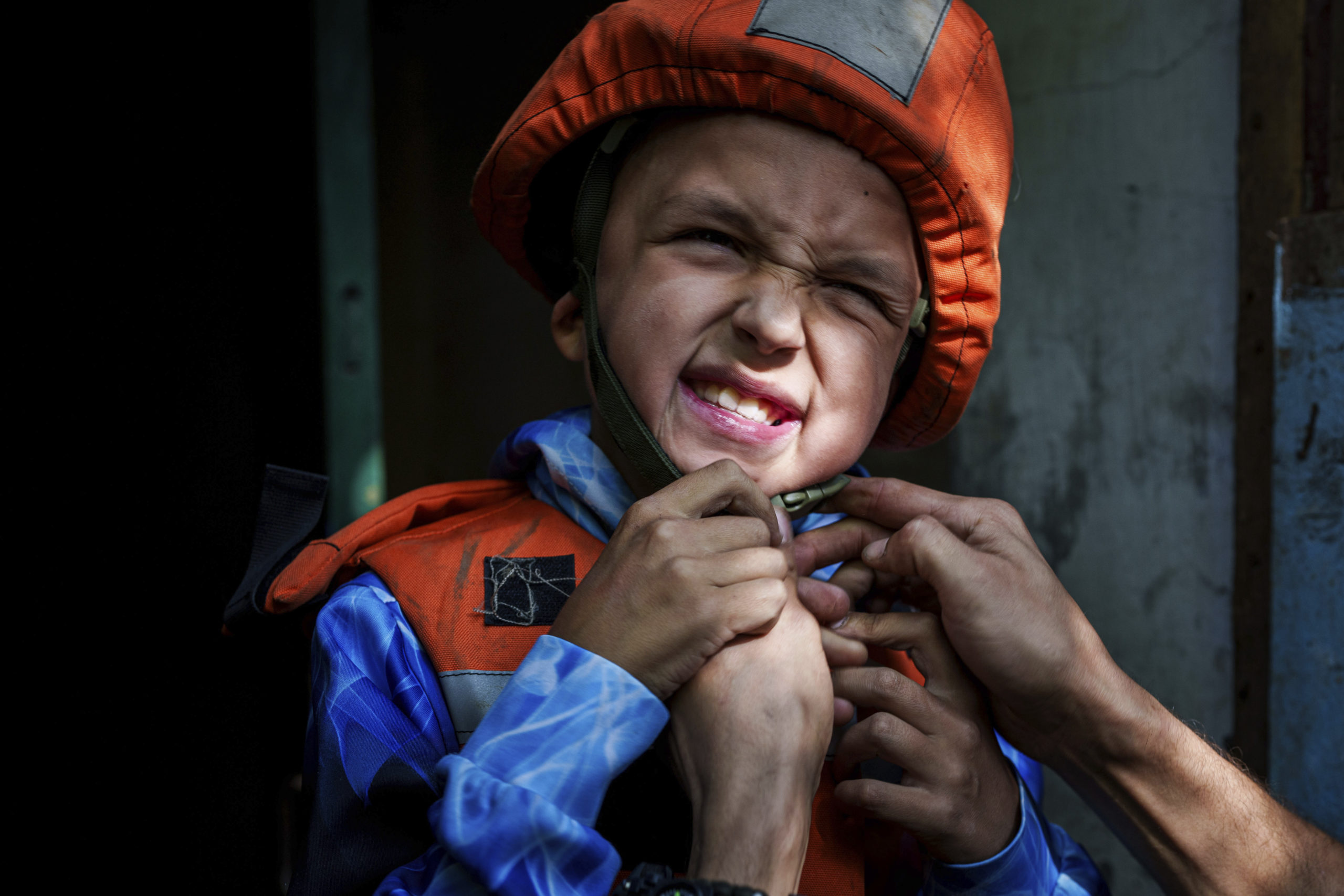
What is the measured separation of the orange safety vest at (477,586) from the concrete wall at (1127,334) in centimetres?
139

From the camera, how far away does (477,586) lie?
49.2 inches

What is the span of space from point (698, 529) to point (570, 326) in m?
0.59

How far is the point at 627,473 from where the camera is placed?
1410 millimetres

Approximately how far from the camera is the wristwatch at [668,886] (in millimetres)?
888

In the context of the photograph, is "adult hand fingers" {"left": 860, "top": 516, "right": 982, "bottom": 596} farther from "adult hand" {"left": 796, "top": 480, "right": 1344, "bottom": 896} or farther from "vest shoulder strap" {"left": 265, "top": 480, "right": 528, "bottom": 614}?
"vest shoulder strap" {"left": 265, "top": 480, "right": 528, "bottom": 614}

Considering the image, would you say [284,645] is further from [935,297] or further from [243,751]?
[243,751]

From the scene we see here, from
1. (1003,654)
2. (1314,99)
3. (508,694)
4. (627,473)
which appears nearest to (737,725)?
(508,694)

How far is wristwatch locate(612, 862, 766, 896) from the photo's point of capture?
888mm

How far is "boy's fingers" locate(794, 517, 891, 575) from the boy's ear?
51 cm

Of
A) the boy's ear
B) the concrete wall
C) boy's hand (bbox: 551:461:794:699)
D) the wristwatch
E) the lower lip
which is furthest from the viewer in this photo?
the concrete wall

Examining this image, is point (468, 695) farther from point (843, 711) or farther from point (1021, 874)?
point (1021, 874)

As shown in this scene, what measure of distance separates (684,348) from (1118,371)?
5.59 ft

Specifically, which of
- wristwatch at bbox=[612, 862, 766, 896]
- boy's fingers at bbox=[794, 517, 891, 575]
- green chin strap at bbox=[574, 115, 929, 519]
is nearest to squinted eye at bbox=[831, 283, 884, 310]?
green chin strap at bbox=[574, 115, 929, 519]

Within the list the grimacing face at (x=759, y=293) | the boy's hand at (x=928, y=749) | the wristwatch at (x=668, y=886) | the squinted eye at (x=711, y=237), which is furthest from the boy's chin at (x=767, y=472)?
the wristwatch at (x=668, y=886)
